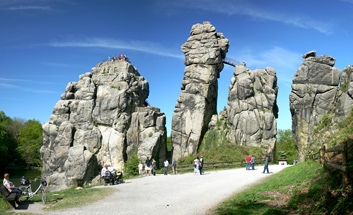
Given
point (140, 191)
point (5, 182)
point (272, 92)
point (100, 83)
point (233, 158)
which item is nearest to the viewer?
point (5, 182)

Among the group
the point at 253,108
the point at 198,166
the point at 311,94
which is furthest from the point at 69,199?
the point at 253,108

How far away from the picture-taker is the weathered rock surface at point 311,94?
128 ft

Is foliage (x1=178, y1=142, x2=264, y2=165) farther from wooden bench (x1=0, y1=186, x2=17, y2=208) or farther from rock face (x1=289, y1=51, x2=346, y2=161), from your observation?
wooden bench (x1=0, y1=186, x2=17, y2=208)

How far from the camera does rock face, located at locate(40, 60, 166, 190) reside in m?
48.8

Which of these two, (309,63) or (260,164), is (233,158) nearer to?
(260,164)

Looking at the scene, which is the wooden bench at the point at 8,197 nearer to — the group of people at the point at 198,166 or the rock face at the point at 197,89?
the group of people at the point at 198,166

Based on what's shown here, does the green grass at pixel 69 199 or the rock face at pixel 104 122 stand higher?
the rock face at pixel 104 122

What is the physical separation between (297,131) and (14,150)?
71.4 m

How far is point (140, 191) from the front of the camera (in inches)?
677

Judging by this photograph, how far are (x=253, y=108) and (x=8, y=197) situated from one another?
4013 cm

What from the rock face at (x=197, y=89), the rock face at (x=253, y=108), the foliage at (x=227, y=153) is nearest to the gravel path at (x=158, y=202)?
the foliage at (x=227, y=153)

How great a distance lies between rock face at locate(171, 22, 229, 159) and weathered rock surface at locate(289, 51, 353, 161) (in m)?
13.9

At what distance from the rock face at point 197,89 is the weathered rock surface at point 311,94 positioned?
1393cm

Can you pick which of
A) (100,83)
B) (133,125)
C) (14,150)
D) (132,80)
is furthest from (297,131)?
(14,150)
